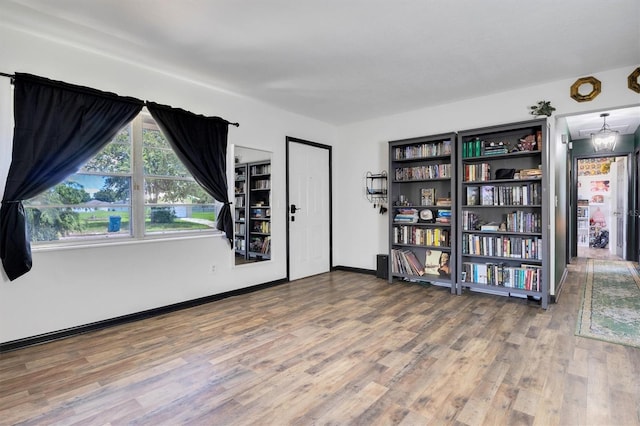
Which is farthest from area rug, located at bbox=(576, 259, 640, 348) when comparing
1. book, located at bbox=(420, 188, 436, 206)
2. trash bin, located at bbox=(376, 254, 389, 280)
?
trash bin, located at bbox=(376, 254, 389, 280)

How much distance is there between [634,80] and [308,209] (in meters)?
4.22

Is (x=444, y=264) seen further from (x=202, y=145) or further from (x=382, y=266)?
(x=202, y=145)

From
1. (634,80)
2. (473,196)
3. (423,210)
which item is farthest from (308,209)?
(634,80)

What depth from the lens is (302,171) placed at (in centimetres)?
536

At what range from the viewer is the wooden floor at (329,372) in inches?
74.1

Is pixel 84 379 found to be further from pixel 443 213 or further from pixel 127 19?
pixel 443 213

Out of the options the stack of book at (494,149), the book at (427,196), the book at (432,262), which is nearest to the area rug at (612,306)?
the book at (432,262)

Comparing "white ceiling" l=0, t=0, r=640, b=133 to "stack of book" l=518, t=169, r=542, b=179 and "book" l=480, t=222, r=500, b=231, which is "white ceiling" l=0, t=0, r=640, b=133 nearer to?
"stack of book" l=518, t=169, r=542, b=179

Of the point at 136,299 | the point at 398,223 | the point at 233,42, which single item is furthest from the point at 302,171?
the point at 136,299

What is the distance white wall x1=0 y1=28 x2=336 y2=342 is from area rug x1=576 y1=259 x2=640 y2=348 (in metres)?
3.77

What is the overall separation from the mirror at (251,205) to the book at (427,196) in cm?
228

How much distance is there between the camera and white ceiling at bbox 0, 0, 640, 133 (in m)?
2.47

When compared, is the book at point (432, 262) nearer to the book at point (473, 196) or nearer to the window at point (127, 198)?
the book at point (473, 196)

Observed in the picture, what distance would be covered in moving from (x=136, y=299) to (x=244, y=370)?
66.7 inches
